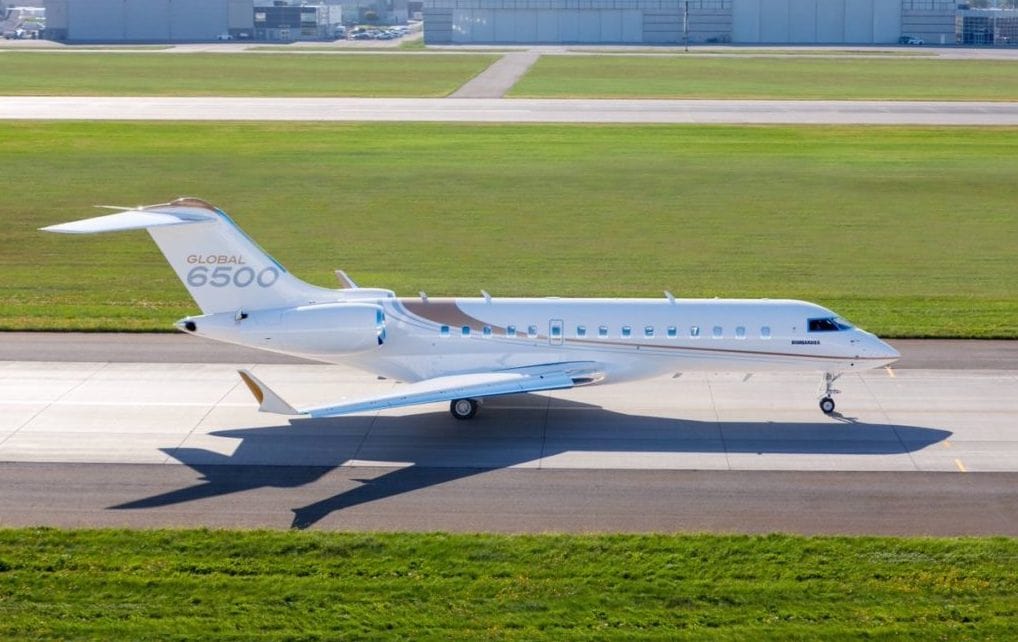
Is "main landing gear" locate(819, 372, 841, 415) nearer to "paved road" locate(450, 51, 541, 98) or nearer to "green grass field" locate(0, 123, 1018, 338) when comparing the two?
"green grass field" locate(0, 123, 1018, 338)

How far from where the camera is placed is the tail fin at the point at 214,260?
29.8m

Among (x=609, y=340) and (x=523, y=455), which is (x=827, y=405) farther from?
(x=523, y=455)

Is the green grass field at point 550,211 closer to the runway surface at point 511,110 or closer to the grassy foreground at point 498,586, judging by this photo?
the runway surface at point 511,110

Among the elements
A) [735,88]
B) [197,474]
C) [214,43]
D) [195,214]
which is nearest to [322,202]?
[195,214]

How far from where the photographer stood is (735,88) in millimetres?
108875

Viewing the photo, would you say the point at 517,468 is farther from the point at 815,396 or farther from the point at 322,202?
the point at 322,202

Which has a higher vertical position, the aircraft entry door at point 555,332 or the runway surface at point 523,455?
the aircraft entry door at point 555,332

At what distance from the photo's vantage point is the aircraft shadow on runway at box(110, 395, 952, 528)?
27.0 m

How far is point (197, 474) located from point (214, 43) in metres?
155

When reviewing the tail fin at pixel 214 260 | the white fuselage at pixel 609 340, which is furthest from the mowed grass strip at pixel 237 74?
the white fuselage at pixel 609 340

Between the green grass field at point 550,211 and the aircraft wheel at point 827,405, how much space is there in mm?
8159

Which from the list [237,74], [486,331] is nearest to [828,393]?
[486,331]

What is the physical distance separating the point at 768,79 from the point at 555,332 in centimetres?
9178

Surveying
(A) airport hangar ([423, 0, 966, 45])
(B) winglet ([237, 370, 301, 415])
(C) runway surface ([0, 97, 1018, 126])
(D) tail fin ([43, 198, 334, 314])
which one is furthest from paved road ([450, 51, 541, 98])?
(B) winglet ([237, 370, 301, 415])
